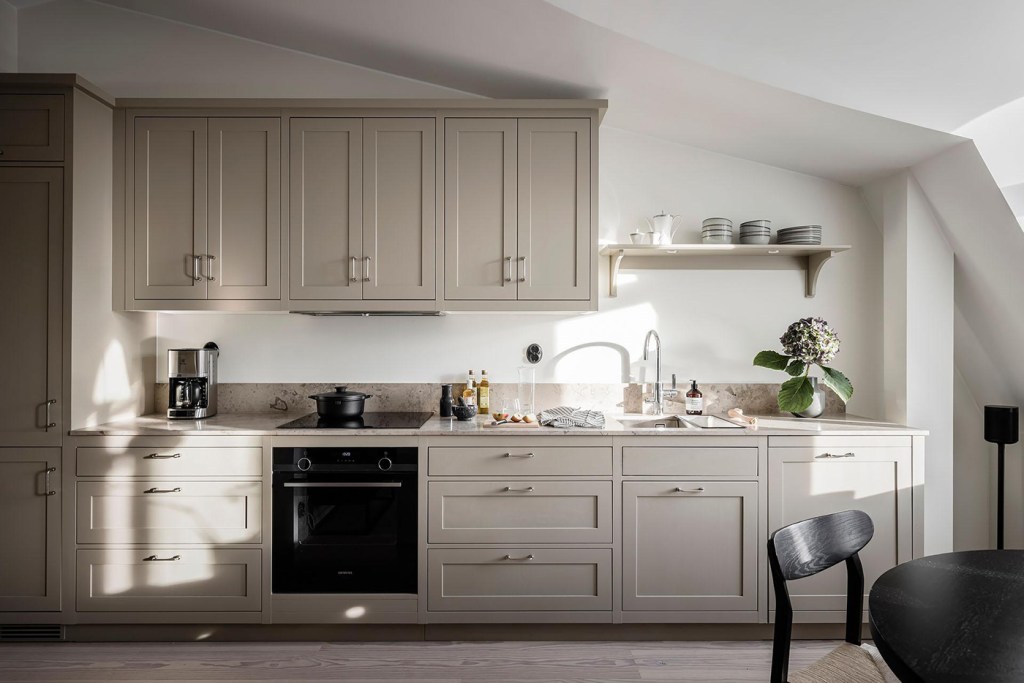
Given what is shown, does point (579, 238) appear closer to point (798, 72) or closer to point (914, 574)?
point (798, 72)

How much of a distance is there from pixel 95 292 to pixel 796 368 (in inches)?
129

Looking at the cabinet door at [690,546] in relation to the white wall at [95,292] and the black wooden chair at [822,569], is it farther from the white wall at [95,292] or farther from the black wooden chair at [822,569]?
the white wall at [95,292]

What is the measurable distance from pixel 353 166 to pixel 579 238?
3.62 ft

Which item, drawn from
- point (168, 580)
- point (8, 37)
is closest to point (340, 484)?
point (168, 580)

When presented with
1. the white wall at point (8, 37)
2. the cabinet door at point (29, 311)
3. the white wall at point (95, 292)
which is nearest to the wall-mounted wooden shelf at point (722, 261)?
the white wall at point (95, 292)

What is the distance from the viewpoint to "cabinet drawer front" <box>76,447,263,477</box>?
2.39m

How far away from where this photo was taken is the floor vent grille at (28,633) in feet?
7.93

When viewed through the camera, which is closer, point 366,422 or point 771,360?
point 366,422

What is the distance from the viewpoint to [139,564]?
2396mm

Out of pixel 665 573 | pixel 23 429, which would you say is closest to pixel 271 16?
pixel 23 429

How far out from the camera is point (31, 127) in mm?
2385

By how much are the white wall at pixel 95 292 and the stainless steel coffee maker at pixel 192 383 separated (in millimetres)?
221

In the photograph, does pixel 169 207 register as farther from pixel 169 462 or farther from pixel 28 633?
pixel 28 633

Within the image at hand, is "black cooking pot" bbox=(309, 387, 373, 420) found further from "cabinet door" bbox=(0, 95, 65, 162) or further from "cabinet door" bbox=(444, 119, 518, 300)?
"cabinet door" bbox=(0, 95, 65, 162)
